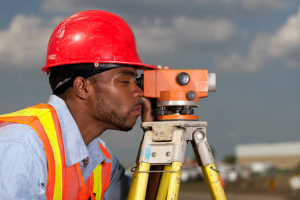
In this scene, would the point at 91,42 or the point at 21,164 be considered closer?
the point at 21,164

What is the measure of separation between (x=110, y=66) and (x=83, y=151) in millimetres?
703

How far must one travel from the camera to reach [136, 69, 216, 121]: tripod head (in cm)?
304

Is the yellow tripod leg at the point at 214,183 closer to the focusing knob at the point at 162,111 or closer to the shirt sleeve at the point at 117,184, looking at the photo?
the focusing knob at the point at 162,111

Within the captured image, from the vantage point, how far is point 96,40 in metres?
3.01

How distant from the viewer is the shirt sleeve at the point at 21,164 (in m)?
2.31

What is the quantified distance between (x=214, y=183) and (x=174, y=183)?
36cm

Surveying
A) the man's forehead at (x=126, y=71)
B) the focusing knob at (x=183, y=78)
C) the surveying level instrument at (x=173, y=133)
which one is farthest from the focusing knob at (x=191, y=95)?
the man's forehead at (x=126, y=71)

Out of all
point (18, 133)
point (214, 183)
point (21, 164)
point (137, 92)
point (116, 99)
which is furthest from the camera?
point (137, 92)

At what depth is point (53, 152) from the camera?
2.59 meters

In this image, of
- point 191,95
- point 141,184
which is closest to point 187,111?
point 191,95

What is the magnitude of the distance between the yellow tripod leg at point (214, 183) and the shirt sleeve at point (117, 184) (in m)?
0.85

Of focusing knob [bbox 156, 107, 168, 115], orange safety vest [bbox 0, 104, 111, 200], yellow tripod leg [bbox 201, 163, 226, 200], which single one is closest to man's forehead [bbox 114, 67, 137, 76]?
focusing knob [bbox 156, 107, 168, 115]

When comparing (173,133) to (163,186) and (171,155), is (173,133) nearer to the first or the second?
(171,155)

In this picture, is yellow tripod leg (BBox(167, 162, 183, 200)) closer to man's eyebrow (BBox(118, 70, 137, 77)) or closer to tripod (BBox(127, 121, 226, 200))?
tripod (BBox(127, 121, 226, 200))
